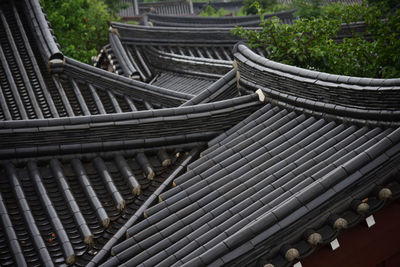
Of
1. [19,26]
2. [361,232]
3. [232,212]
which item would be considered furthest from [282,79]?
[19,26]

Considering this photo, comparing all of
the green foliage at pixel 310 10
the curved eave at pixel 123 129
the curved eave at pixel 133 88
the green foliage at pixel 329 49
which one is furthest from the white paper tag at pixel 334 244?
the green foliage at pixel 310 10

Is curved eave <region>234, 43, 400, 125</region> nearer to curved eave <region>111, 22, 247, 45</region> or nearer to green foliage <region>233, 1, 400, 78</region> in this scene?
green foliage <region>233, 1, 400, 78</region>

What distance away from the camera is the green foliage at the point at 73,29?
20.8m

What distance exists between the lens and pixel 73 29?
22.8 m

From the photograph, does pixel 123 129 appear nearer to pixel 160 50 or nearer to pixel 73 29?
pixel 160 50

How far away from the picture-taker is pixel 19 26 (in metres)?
11.8

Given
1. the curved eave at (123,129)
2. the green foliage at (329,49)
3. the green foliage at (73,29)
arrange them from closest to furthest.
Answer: the curved eave at (123,129), the green foliage at (329,49), the green foliage at (73,29)

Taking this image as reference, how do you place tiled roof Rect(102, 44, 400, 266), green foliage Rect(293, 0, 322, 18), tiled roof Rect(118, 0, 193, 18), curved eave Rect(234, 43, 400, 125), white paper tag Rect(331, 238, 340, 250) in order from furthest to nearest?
tiled roof Rect(118, 0, 193, 18), green foliage Rect(293, 0, 322, 18), curved eave Rect(234, 43, 400, 125), white paper tag Rect(331, 238, 340, 250), tiled roof Rect(102, 44, 400, 266)

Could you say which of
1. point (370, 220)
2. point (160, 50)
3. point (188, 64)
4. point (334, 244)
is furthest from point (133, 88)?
point (160, 50)

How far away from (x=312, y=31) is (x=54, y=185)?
6631 mm

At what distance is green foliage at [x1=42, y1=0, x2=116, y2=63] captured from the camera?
20750 mm

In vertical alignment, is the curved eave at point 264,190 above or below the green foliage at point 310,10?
above

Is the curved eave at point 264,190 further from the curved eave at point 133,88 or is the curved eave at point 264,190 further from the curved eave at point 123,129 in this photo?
the curved eave at point 133,88

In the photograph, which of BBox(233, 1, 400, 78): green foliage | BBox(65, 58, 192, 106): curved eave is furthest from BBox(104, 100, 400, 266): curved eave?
BBox(233, 1, 400, 78): green foliage
